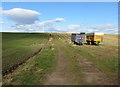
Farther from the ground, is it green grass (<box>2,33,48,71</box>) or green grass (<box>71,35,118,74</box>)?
green grass (<box>71,35,118,74</box>)

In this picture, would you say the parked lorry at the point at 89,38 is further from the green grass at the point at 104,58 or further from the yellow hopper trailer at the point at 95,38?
the green grass at the point at 104,58

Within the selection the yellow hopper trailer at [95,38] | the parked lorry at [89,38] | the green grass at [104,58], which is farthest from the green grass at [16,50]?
the yellow hopper trailer at [95,38]

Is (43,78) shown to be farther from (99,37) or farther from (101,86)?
(99,37)

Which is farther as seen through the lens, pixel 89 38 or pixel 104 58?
pixel 89 38

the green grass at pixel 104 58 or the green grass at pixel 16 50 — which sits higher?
the green grass at pixel 104 58

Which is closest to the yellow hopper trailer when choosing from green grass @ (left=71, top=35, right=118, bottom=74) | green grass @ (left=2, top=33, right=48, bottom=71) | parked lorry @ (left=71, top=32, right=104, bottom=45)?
parked lorry @ (left=71, top=32, right=104, bottom=45)

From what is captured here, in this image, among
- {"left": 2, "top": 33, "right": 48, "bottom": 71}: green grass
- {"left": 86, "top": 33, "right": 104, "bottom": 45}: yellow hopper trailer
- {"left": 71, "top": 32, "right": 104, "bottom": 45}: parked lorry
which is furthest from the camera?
{"left": 71, "top": 32, "right": 104, "bottom": 45}: parked lorry

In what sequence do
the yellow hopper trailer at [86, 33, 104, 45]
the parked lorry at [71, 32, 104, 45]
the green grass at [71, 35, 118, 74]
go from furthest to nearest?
1. the parked lorry at [71, 32, 104, 45]
2. the yellow hopper trailer at [86, 33, 104, 45]
3. the green grass at [71, 35, 118, 74]

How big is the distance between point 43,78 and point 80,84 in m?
3.36

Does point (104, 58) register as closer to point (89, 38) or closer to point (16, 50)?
point (16, 50)

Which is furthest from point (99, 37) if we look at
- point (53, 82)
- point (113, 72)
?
point (53, 82)

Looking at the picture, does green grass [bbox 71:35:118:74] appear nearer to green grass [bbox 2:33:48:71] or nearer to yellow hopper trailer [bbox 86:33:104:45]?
green grass [bbox 2:33:48:71]

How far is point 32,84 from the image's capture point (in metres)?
17.5

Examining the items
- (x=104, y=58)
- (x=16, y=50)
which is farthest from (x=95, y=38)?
(x=104, y=58)
